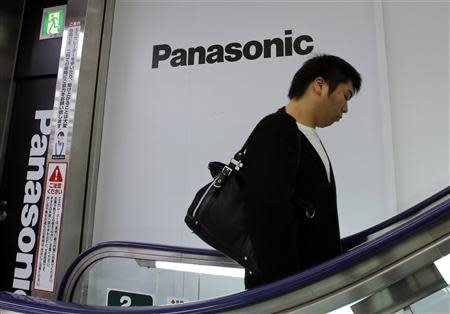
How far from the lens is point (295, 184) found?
112cm

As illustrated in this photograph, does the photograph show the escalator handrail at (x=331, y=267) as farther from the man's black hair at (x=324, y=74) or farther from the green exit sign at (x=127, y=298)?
the green exit sign at (x=127, y=298)

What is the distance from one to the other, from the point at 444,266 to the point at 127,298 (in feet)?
8.20

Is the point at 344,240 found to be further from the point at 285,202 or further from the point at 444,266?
the point at 444,266

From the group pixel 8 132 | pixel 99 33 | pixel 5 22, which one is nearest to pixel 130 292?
pixel 8 132

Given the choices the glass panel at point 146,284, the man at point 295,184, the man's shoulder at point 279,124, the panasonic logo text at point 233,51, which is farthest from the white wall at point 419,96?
the man's shoulder at point 279,124

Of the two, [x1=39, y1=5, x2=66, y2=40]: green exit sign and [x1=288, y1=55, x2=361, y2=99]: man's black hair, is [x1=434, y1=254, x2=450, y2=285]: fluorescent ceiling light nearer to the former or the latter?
[x1=288, y1=55, x2=361, y2=99]: man's black hair

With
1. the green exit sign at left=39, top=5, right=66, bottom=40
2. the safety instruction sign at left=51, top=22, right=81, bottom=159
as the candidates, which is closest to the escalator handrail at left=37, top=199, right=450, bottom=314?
the safety instruction sign at left=51, top=22, right=81, bottom=159

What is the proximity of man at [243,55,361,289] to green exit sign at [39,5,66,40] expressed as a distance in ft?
9.37

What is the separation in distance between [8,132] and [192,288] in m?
2.34

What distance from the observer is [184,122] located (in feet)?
9.17

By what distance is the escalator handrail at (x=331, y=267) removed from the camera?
0.75 m

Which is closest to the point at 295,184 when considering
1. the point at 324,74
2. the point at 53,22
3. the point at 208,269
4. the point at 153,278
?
the point at 324,74

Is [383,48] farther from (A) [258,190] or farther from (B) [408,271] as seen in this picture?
(B) [408,271]

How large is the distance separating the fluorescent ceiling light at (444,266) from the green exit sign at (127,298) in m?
2.28
